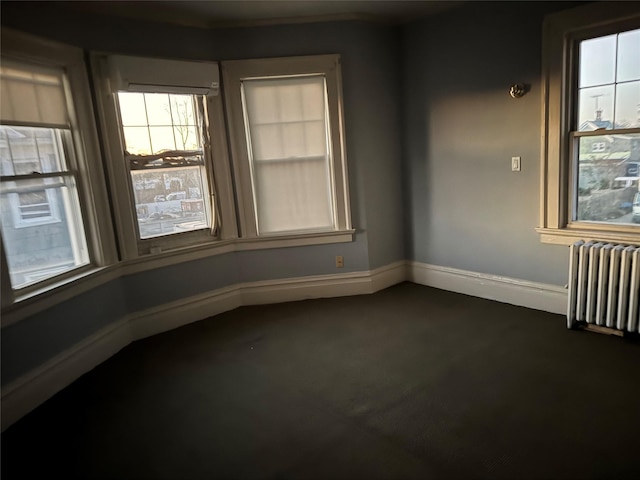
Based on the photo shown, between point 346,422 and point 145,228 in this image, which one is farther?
point 145,228

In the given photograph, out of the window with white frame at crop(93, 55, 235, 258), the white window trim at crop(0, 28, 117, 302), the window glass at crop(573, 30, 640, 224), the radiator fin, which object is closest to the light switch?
the window glass at crop(573, 30, 640, 224)

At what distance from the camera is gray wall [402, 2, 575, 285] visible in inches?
145

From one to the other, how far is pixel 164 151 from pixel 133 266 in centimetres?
97

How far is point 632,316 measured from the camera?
3137mm

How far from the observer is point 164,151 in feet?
12.6

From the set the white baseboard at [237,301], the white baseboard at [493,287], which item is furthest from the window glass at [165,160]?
the white baseboard at [493,287]

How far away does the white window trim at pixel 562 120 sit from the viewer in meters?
3.21

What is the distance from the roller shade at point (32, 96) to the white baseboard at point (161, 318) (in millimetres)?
1524

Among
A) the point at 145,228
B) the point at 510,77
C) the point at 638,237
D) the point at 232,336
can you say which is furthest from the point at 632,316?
the point at 145,228

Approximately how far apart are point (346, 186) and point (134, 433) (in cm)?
268

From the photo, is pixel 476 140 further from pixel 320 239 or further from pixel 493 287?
pixel 320 239

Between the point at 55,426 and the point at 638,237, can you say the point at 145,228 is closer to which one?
the point at 55,426

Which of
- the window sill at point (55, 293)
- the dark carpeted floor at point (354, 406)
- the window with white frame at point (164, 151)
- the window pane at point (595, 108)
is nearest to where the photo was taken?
the dark carpeted floor at point (354, 406)

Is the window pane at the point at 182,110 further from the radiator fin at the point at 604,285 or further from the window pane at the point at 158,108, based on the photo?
the radiator fin at the point at 604,285
